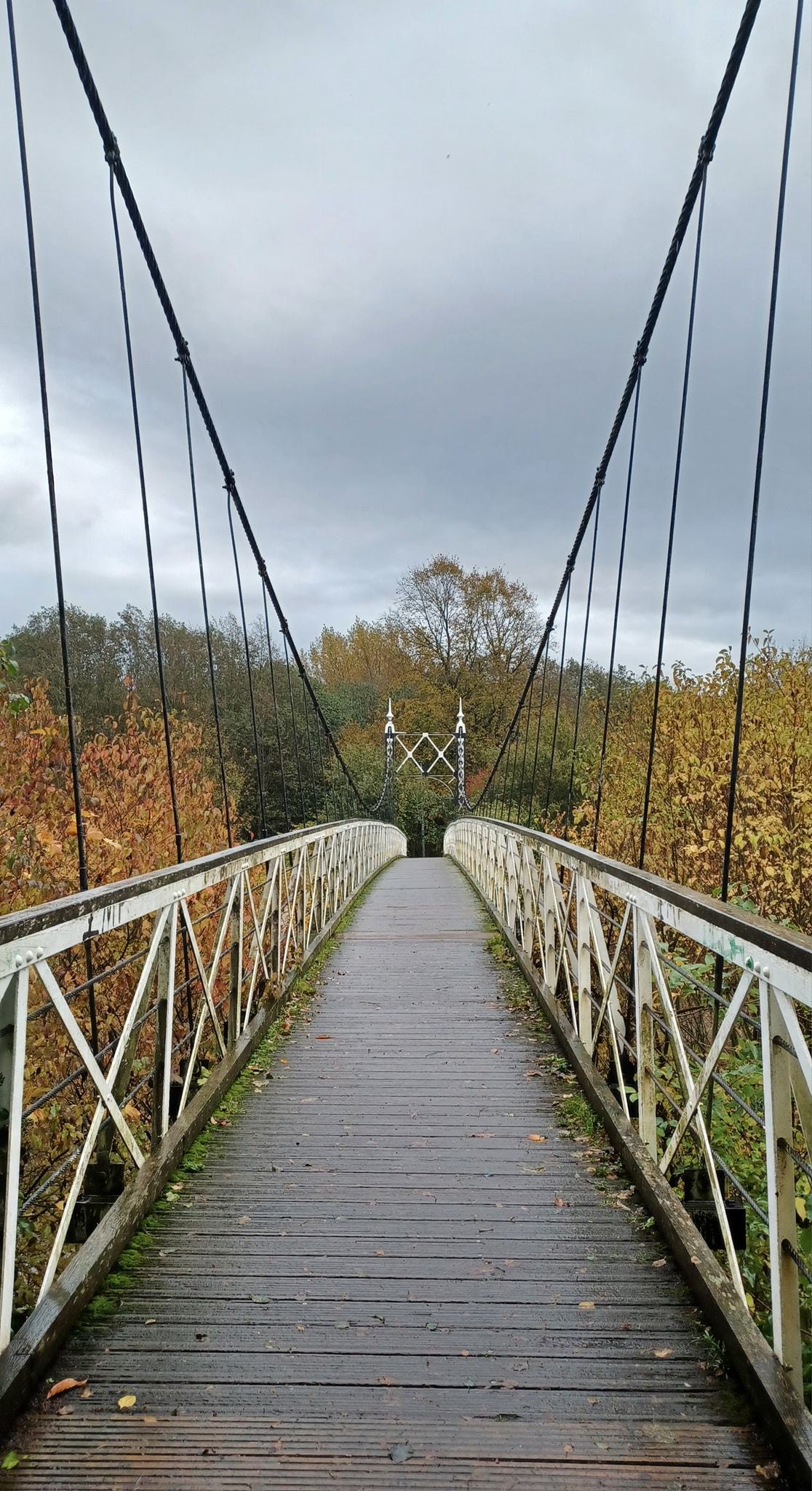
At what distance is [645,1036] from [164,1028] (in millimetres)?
1309

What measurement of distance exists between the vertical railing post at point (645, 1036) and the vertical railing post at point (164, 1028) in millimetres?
1260

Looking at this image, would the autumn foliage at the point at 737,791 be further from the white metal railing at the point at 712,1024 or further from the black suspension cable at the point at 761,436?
the black suspension cable at the point at 761,436

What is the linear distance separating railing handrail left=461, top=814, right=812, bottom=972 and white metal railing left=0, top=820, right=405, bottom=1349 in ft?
4.15

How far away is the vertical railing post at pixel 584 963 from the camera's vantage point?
3.53 metres

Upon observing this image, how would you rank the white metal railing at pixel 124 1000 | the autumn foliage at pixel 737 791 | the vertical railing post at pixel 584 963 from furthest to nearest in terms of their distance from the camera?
the autumn foliage at pixel 737 791 → the vertical railing post at pixel 584 963 → the white metal railing at pixel 124 1000

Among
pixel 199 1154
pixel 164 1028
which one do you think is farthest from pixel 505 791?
pixel 164 1028

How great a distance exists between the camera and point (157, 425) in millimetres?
19938

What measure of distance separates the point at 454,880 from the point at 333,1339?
1119 centimetres

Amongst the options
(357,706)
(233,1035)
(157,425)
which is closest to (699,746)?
(233,1035)

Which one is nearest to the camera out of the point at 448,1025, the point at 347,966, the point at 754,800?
the point at 448,1025

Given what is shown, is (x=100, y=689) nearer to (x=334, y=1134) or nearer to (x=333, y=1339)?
(x=334, y=1134)

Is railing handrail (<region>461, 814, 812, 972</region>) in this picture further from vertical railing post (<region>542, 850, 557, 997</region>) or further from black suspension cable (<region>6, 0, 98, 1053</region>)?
black suspension cable (<region>6, 0, 98, 1053</region>)

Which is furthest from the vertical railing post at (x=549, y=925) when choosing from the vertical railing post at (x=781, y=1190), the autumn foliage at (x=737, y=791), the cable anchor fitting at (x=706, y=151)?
the cable anchor fitting at (x=706, y=151)

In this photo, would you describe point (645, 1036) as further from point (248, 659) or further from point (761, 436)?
point (248, 659)
